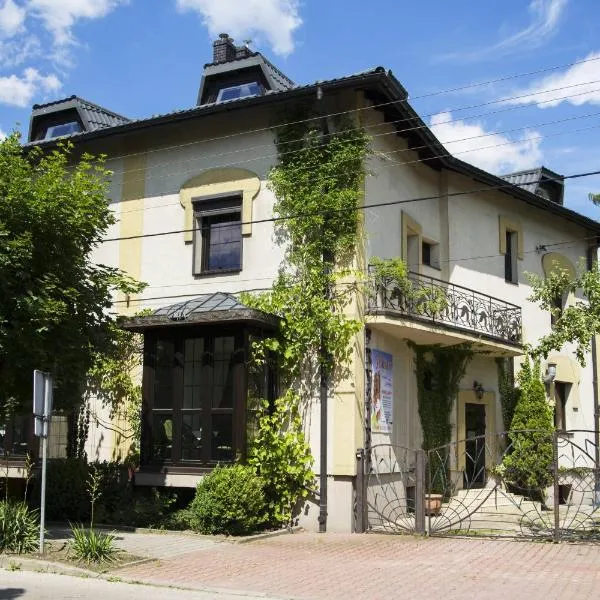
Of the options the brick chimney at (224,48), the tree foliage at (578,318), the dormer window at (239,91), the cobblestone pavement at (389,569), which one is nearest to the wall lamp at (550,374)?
the tree foliage at (578,318)

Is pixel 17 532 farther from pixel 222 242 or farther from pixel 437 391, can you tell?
pixel 437 391

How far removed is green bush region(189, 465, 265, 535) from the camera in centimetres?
1312

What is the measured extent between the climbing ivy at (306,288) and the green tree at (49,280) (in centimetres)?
302

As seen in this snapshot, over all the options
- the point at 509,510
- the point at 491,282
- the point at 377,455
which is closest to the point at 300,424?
the point at 377,455

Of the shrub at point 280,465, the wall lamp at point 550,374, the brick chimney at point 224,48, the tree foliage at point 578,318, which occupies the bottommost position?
the shrub at point 280,465

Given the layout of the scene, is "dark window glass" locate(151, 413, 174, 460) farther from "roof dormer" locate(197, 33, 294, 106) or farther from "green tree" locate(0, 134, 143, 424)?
"roof dormer" locate(197, 33, 294, 106)

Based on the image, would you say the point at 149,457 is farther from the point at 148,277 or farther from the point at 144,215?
the point at 144,215

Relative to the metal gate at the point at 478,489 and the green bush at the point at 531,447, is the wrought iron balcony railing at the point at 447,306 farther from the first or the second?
the metal gate at the point at 478,489

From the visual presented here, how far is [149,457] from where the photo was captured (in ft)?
48.3

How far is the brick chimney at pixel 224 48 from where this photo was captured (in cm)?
1902

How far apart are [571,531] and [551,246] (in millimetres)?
10737

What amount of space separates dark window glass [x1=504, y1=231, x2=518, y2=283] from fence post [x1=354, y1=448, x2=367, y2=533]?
8.17m

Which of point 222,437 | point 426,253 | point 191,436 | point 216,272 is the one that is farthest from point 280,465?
point 426,253

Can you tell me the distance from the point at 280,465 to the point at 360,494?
4.86 feet
